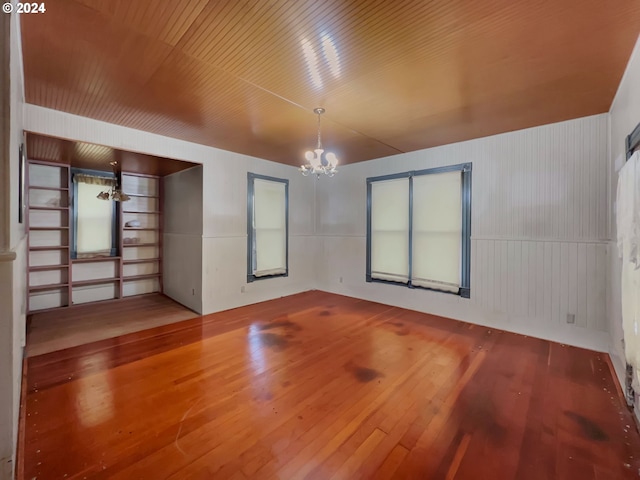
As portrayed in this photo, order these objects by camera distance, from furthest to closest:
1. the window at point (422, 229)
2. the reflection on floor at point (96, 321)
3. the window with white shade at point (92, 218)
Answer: the window with white shade at point (92, 218)
the window at point (422, 229)
the reflection on floor at point (96, 321)

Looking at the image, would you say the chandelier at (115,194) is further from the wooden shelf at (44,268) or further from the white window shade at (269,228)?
the white window shade at (269,228)

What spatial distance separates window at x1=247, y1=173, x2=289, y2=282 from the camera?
5480 millimetres

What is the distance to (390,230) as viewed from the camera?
214 inches

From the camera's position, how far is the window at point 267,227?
5480 mm

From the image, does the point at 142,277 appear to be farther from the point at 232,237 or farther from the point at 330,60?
the point at 330,60

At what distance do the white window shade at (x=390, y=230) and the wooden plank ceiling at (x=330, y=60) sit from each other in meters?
1.71

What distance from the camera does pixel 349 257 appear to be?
6133mm

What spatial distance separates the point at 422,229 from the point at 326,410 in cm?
361

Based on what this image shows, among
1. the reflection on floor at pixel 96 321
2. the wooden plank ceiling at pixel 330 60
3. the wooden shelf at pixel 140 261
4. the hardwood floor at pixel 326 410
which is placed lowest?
the hardwood floor at pixel 326 410

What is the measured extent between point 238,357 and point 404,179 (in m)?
4.09

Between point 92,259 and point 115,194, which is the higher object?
point 115,194

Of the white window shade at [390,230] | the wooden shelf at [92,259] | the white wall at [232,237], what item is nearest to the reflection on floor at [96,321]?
the white wall at [232,237]

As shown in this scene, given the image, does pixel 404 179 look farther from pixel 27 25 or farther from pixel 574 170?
pixel 27 25
